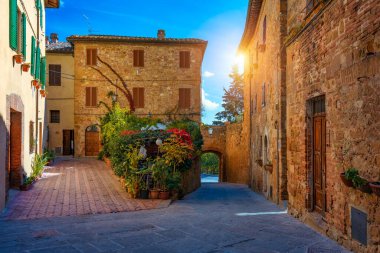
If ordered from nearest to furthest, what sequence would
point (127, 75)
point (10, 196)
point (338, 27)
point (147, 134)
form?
point (338, 27), point (10, 196), point (147, 134), point (127, 75)

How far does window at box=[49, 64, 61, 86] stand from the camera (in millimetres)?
24453

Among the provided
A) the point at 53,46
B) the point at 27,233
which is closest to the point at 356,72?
the point at 27,233

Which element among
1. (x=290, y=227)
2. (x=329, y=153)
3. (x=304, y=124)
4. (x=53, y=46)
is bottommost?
(x=290, y=227)

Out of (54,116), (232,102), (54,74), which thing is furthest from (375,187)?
(232,102)

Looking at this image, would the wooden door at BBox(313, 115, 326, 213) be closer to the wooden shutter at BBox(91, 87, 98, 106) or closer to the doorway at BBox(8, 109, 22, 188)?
the doorway at BBox(8, 109, 22, 188)

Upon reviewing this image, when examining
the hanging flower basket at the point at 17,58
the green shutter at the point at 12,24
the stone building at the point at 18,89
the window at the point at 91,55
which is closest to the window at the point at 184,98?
the window at the point at 91,55

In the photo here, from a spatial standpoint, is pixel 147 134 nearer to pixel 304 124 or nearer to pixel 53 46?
pixel 304 124

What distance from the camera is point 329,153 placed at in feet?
18.7

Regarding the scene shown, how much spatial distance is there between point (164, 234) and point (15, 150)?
6.34 meters

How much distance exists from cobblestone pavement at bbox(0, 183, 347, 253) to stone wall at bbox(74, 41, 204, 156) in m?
17.1

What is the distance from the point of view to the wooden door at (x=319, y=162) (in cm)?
A: 614

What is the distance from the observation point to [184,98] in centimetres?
2423

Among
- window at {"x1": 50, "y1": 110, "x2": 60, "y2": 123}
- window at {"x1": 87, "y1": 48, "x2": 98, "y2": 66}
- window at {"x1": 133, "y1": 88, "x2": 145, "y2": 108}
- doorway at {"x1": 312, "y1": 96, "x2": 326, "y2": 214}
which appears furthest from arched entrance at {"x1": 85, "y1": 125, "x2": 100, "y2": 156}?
doorway at {"x1": 312, "y1": 96, "x2": 326, "y2": 214}

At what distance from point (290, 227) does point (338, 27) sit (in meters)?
3.47
